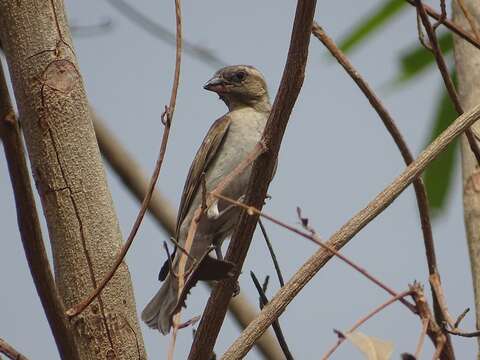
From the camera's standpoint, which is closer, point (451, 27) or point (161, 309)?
point (451, 27)

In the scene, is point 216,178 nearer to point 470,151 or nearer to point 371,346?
point 470,151

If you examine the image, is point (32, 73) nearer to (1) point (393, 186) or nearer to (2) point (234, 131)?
(1) point (393, 186)

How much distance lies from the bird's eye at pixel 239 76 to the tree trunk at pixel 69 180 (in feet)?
10.3

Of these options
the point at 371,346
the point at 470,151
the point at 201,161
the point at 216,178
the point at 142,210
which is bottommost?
the point at 371,346

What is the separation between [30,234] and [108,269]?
0.49m

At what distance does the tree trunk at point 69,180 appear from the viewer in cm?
257

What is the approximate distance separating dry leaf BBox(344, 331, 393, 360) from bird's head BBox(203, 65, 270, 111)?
12.5 ft

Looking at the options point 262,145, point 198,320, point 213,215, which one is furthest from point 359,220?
point 213,215

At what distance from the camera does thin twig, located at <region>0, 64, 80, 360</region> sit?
2.09 metres

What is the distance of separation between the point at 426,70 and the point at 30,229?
8.00ft

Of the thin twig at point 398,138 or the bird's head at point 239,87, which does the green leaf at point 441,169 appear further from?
the bird's head at point 239,87

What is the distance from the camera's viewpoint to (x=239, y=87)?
18.9 ft

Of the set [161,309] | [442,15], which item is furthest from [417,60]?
[161,309]

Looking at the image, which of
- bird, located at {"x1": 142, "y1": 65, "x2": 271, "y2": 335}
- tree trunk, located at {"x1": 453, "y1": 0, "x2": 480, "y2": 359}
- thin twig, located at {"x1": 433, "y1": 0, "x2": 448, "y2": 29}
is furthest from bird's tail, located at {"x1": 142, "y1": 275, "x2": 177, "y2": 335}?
thin twig, located at {"x1": 433, "y1": 0, "x2": 448, "y2": 29}
